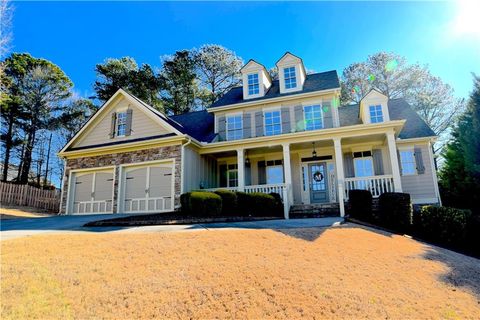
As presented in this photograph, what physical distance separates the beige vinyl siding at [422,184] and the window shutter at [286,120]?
5.61m

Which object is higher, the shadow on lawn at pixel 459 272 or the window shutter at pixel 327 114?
the window shutter at pixel 327 114

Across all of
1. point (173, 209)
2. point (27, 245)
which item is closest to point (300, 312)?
point (27, 245)

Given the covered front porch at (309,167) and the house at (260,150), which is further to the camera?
the house at (260,150)

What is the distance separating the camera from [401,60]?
78.8ft

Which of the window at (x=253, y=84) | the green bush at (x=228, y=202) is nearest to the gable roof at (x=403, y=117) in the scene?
the window at (x=253, y=84)

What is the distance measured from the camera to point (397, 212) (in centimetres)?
854

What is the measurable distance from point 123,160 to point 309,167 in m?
8.91

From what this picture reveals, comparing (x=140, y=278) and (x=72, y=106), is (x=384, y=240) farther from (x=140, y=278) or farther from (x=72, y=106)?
(x=72, y=106)

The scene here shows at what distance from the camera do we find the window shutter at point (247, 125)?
1460 centimetres

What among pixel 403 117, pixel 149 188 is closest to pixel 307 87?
pixel 403 117

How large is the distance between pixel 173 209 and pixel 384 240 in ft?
26.6

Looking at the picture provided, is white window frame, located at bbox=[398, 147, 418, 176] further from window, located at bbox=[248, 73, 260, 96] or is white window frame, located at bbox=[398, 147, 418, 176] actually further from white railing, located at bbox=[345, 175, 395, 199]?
window, located at bbox=[248, 73, 260, 96]

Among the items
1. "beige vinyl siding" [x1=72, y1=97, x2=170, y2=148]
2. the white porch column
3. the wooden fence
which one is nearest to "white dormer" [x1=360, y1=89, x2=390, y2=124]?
the white porch column

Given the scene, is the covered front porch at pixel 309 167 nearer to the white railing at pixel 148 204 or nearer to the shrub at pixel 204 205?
the white railing at pixel 148 204
